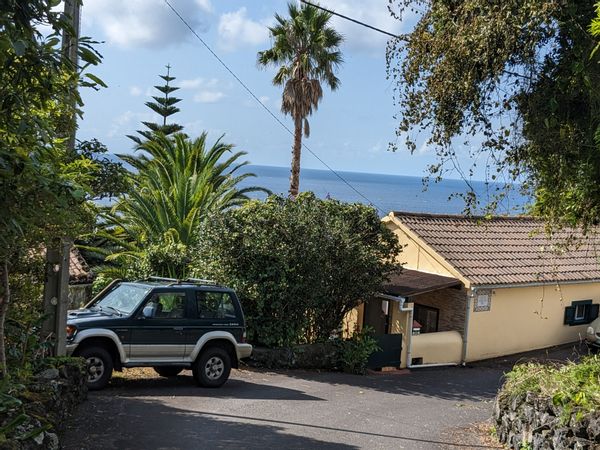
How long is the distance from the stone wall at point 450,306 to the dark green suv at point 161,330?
8363 millimetres

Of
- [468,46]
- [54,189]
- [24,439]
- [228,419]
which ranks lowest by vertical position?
[228,419]

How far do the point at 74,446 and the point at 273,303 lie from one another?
27.8 ft

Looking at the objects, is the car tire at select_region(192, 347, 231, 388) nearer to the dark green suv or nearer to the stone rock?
the dark green suv

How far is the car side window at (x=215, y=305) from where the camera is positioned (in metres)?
13.1

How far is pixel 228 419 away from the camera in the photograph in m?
10.7

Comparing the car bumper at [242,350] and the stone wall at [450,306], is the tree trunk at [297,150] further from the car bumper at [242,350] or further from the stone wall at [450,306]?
the car bumper at [242,350]

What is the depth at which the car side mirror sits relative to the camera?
12418mm

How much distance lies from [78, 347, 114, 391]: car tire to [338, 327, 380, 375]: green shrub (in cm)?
729

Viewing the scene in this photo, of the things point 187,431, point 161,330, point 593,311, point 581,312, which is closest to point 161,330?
point 161,330

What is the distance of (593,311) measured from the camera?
2452 cm

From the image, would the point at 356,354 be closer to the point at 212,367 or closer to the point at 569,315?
the point at 212,367

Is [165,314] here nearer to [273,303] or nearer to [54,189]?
[273,303]

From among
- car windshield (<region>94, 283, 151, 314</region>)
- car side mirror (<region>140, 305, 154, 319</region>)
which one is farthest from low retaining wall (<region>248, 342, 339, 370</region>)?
car side mirror (<region>140, 305, 154, 319</region>)

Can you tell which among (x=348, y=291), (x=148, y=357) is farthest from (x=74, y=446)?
(x=348, y=291)
